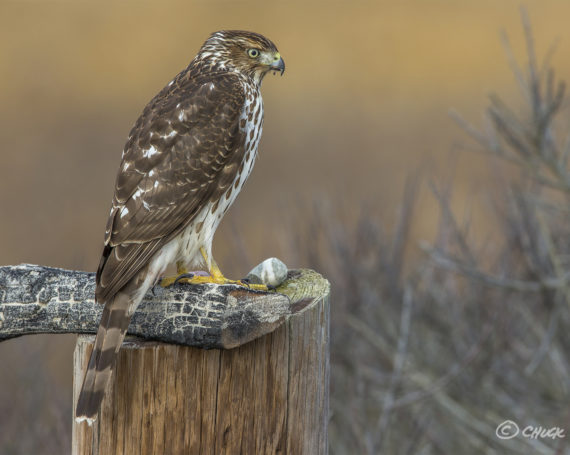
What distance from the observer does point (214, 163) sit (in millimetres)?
3840

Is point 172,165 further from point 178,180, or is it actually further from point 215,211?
point 215,211

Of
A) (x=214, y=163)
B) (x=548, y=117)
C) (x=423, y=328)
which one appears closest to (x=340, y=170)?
(x=423, y=328)

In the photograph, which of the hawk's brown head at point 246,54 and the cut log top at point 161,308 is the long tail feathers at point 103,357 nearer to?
the cut log top at point 161,308

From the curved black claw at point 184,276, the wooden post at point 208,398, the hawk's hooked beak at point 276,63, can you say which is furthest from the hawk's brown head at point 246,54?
the wooden post at point 208,398

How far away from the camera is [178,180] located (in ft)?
12.3

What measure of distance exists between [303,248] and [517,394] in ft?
6.43

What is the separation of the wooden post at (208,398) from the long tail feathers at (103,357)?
60mm

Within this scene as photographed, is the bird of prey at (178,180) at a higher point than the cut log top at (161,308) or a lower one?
higher

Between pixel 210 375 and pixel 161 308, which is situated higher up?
pixel 161 308

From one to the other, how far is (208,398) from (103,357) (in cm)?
40

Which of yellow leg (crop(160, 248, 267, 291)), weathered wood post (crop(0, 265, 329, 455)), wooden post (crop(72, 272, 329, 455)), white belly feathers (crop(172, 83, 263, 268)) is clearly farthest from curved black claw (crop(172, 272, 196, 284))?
wooden post (crop(72, 272, 329, 455))

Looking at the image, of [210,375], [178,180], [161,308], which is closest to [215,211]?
[178,180]

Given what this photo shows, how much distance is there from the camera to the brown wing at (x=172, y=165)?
3.57m

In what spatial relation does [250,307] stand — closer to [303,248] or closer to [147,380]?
[147,380]
